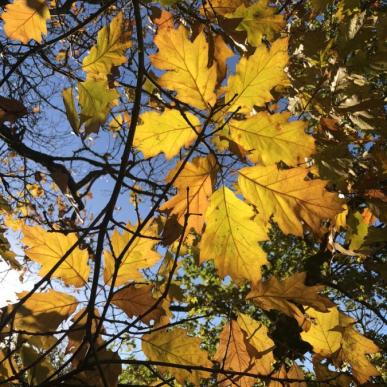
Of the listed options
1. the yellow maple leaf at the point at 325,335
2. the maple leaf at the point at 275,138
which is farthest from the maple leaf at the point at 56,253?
the yellow maple leaf at the point at 325,335

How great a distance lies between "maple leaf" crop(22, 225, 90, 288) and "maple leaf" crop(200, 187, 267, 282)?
41 cm

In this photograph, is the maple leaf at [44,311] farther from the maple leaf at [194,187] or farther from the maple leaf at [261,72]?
the maple leaf at [261,72]

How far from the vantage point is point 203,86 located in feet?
3.51

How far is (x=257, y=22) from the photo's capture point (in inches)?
54.9

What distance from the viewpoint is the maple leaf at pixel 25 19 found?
4.65ft

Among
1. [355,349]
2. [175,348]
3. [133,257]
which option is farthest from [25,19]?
[355,349]

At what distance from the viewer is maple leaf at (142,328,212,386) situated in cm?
120

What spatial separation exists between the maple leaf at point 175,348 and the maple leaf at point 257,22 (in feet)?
3.46

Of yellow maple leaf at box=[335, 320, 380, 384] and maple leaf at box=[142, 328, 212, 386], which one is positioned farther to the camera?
yellow maple leaf at box=[335, 320, 380, 384]

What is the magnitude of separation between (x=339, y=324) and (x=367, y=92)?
884mm

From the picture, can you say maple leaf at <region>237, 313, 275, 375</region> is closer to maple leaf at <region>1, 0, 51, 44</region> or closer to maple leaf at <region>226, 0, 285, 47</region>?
maple leaf at <region>226, 0, 285, 47</region>

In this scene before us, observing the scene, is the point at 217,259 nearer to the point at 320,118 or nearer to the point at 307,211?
the point at 307,211

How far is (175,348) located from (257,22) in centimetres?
117

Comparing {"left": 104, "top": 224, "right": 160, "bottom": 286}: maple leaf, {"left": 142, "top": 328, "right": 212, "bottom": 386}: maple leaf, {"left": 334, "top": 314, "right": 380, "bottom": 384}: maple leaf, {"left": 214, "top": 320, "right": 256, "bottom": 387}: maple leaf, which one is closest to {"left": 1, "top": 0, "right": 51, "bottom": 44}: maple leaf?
{"left": 104, "top": 224, "right": 160, "bottom": 286}: maple leaf
